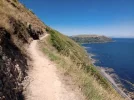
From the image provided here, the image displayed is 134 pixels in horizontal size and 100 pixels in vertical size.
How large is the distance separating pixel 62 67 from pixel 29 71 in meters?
2.47

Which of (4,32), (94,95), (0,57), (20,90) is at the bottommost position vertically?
(94,95)

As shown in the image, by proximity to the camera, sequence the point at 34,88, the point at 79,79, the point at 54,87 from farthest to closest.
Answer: the point at 79,79 → the point at 54,87 → the point at 34,88

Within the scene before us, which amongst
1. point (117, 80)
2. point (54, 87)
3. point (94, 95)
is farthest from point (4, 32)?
point (117, 80)

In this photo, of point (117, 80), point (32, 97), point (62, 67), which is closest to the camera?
point (32, 97)

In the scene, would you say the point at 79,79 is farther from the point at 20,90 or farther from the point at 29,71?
the point at 20,90

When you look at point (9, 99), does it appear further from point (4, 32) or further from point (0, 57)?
point (4, 32)

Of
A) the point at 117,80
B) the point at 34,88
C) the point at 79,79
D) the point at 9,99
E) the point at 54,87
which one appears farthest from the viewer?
the point at 117,80

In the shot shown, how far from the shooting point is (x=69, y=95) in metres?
9.55

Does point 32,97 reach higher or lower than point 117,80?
higher

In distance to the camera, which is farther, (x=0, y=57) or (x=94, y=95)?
(x=94, y=95)

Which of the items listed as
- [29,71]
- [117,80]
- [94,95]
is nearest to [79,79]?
[94,95]

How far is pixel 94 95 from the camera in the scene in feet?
32.9

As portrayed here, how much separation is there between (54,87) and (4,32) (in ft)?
14.4

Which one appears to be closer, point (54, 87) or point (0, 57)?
point (0, 57)
